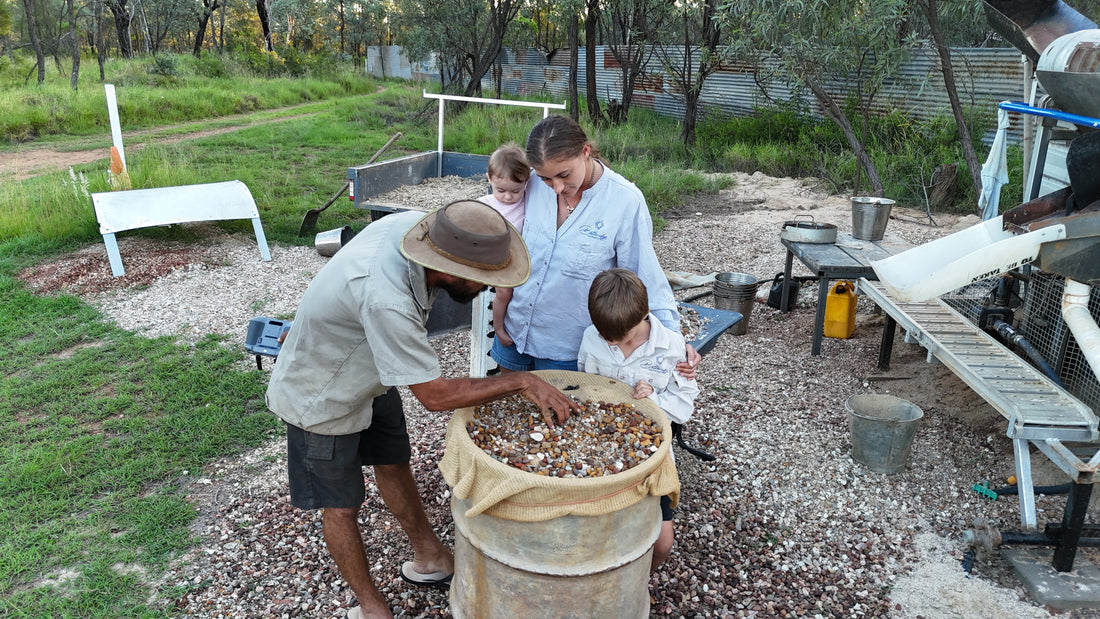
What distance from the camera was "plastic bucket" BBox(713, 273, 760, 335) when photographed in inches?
241

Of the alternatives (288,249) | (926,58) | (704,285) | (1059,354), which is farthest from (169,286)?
(926,58)

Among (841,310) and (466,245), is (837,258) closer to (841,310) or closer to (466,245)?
(841,310)

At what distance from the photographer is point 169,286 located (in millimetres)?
6824

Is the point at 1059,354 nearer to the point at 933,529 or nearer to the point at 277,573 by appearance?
the point at 933,529

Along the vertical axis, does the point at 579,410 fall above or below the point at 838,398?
above

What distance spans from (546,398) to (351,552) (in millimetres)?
970

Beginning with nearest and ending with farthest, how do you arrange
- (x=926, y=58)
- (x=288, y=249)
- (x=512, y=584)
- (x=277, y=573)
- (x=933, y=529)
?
(x=512, y=584)
(x=277, y=573)
(x=933, y=529)
(x=288, y=249)
(x=926, y=58)

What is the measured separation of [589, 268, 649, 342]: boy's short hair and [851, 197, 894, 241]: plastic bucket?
408 centimetres

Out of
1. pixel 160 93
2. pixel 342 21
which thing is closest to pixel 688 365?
pixel 160 93

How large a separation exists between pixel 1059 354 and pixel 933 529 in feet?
4.16

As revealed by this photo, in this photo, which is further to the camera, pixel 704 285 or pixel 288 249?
pixel 288 249

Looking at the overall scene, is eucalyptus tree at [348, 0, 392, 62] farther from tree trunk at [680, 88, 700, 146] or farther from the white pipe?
the white pipe

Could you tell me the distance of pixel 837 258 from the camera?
561 cm

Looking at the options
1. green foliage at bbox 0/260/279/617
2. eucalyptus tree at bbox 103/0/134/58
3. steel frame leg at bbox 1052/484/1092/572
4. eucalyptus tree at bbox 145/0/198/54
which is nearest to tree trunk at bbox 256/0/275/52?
eucalyptus tree at bbox 145/0/198/54
